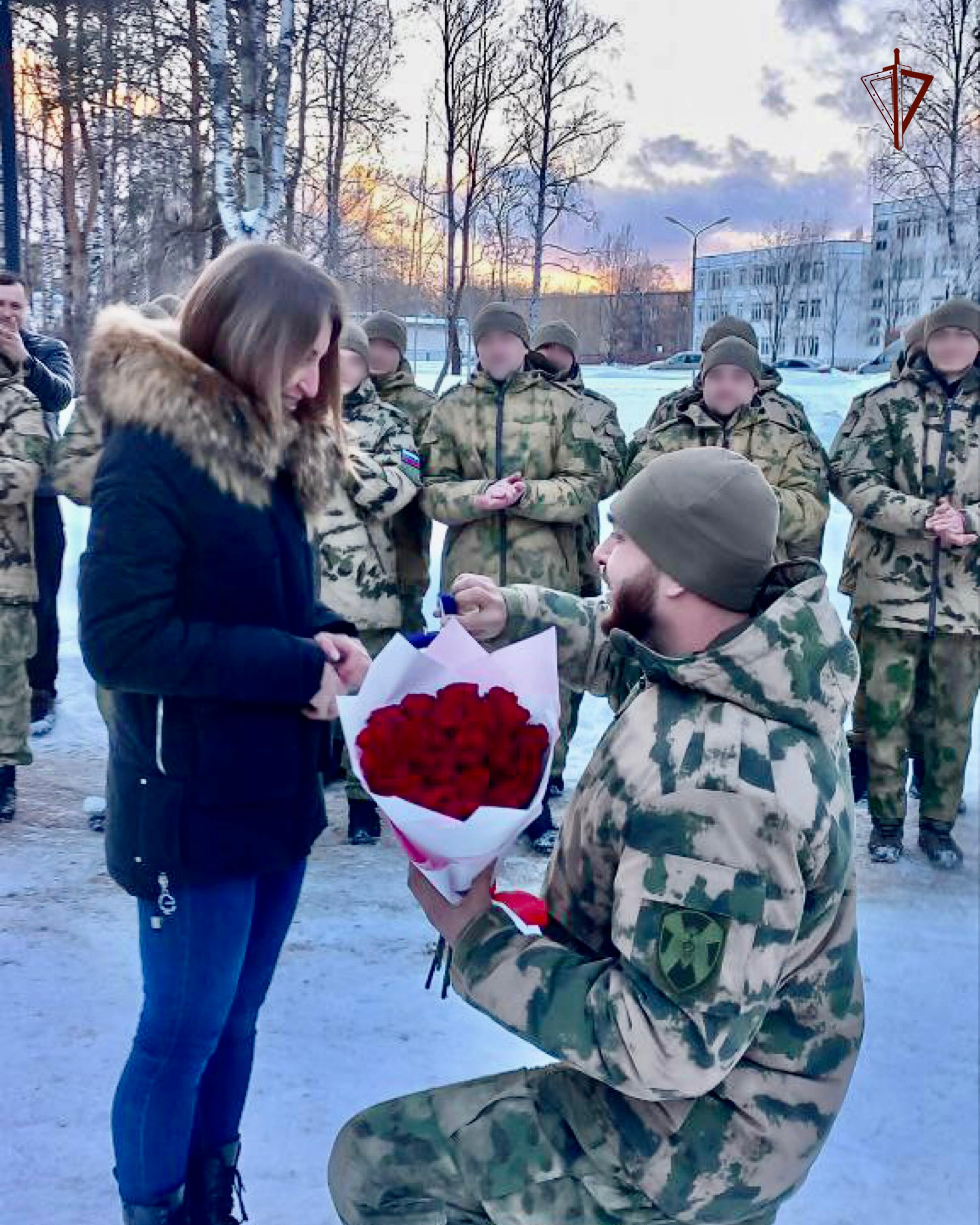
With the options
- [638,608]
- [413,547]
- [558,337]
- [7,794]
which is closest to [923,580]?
[413,547]

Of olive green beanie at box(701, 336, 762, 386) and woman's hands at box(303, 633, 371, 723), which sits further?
olive green beanie at box(701, 336, 762, 386)

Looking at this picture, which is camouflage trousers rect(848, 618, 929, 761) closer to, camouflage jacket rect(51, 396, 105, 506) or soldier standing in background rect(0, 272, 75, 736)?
camouflage jacket rect(51, 396, 105, 506)

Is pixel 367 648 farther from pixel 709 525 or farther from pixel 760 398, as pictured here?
pixel 709 525

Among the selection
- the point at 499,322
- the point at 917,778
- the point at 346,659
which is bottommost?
the point at 917,778

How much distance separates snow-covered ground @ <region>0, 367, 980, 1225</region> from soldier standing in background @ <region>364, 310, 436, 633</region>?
1.32 m

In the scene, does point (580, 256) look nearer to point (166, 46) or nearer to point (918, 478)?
point (166, 46)

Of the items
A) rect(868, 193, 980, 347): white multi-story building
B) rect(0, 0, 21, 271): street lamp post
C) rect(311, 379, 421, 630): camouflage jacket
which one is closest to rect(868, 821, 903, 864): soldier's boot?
rect(311, 379, 421, 630): camouflage jacket

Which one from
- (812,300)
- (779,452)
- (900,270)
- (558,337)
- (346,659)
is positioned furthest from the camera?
(812,300)

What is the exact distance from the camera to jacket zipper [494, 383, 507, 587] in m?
5.21


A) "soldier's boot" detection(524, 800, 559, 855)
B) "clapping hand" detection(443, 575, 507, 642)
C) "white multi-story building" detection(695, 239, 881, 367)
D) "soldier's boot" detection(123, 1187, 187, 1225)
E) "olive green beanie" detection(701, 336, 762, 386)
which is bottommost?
"soldier's boot" detection(524, 800, 559, 855)

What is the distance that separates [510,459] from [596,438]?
50cm

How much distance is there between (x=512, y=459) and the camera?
520 cm

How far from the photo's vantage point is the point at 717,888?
1.59 m

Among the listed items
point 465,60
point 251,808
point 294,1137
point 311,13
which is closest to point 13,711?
point 294,1137
